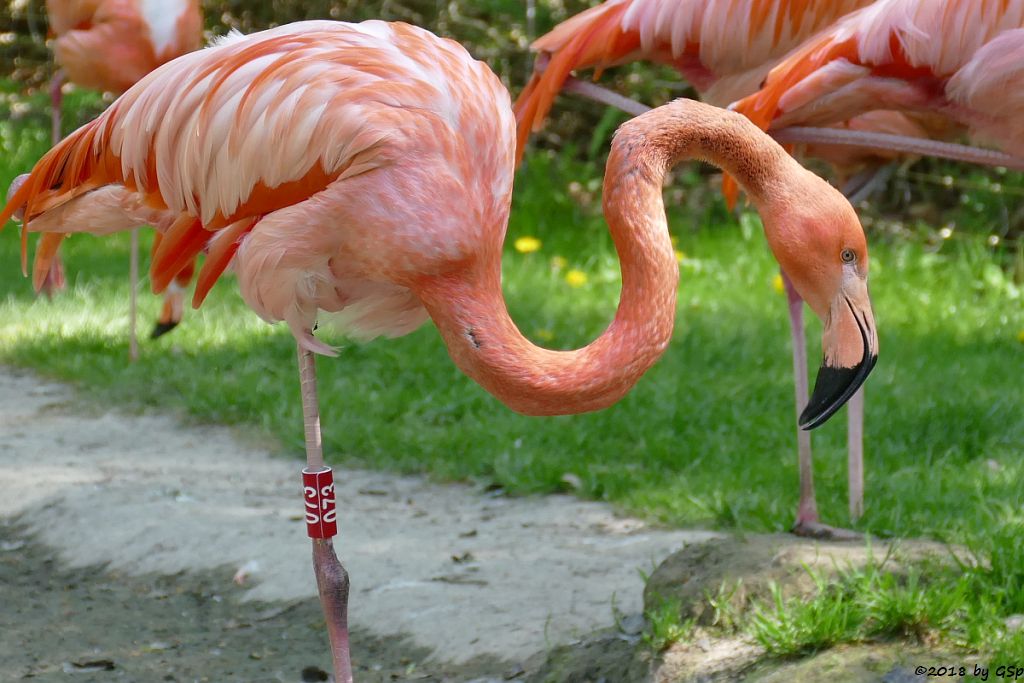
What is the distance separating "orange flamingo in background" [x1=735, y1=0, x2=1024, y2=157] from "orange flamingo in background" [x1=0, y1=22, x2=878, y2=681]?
0.93m

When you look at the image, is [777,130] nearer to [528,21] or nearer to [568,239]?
[568,239]

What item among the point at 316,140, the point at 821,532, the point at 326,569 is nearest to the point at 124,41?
the point at 316,140

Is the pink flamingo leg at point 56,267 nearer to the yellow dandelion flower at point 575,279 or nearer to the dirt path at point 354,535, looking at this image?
the dirt path at point 354,535

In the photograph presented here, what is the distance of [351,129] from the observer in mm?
2865

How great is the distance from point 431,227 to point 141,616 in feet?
5.13

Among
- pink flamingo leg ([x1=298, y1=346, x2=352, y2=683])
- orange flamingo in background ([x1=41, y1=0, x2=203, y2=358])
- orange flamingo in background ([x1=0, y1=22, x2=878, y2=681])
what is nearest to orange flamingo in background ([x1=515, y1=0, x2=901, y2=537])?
orange flamingo in background ([x1=0, y1=22, x2=878, y2=681])

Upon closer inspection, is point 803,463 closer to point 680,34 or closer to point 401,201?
point 680,34

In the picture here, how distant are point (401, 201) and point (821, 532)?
1.67 metres

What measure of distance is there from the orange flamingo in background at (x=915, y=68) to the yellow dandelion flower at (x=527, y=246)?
336 centimetres

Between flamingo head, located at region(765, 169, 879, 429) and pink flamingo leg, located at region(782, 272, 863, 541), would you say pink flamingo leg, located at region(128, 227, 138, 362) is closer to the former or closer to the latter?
pink flamingo leg, located at region(782, 272, 863, 541)

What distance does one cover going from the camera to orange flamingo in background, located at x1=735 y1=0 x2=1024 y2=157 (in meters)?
3.57

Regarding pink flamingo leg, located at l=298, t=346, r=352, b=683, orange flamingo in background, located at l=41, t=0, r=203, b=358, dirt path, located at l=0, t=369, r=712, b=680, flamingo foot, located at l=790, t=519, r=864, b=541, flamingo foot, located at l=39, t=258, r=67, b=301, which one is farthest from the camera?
flamingo foot, located at l=39, t=258, r=67, b=301

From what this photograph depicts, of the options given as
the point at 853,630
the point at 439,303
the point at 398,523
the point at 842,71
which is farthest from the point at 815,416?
the point at 398,523

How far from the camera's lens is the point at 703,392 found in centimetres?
516
